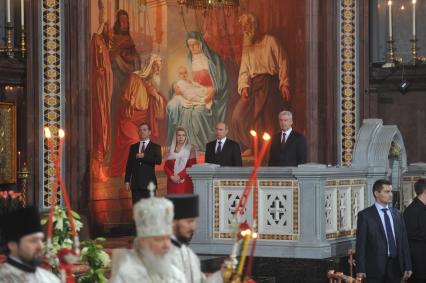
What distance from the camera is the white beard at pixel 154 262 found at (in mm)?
7473

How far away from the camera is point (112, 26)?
65.2 feet

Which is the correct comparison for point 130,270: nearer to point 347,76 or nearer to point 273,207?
point 273,207

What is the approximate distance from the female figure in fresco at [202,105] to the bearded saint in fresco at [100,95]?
185cm

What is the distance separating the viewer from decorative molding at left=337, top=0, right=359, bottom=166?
19594mm

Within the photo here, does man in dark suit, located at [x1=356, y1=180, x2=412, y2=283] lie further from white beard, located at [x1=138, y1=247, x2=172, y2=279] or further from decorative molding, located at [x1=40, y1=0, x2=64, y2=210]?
decorative molding, located at [x1=40, y1=0, x2=64, y2=210]

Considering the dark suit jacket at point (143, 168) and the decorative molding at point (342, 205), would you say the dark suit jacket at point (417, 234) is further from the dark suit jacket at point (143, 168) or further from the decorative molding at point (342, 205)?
the dark suit jacket at point (143, 168)

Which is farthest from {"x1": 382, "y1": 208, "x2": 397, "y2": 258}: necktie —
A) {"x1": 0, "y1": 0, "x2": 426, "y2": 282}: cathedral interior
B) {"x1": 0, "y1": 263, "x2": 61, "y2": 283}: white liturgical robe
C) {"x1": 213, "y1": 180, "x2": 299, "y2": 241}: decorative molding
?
{"x1": 0, "y1": 263, "x2": 61, "y2": 283}: white liturgical robe

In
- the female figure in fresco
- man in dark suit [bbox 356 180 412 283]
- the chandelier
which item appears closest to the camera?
man in dark suit [bbox 356 180 412 283]

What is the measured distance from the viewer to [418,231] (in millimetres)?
14133

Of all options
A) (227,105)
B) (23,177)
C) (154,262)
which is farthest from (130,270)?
(227,105)

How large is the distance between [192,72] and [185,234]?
1376 centimetres

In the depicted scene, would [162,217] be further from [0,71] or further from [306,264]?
[0,71]

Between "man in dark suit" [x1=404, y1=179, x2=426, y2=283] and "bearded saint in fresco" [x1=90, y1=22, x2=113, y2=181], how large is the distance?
6.66 metres

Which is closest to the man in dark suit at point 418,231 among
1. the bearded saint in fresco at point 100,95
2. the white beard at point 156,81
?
the bearded saint in fresco at point 100,95
